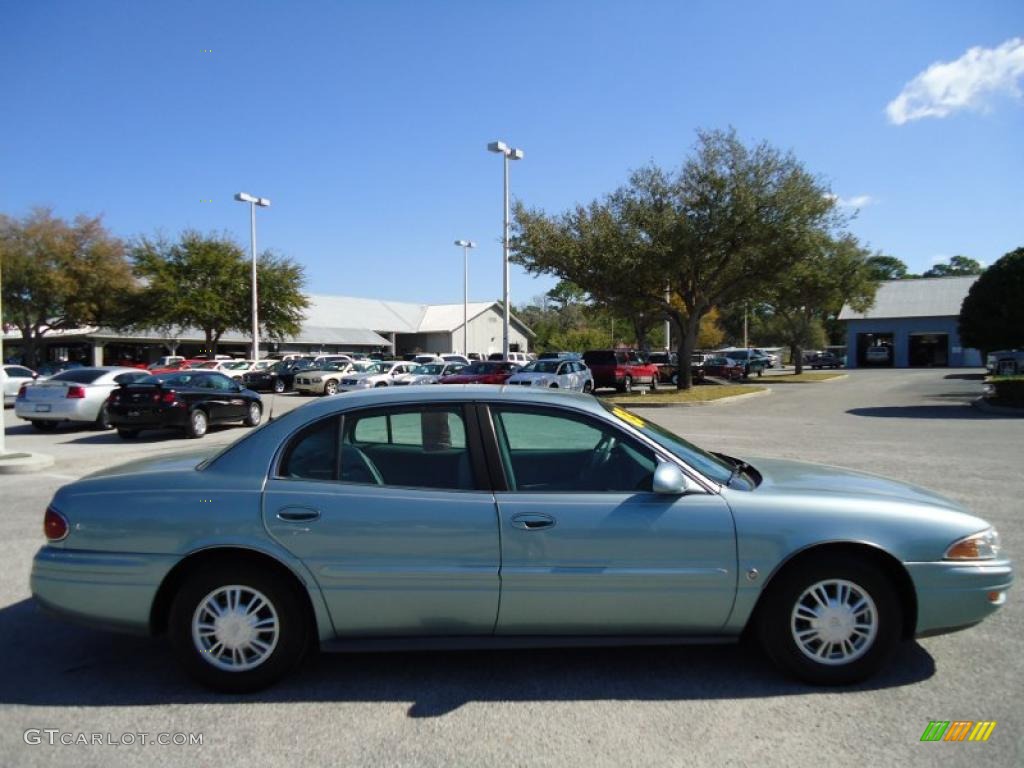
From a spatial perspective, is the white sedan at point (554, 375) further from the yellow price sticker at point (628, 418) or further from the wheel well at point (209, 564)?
the wheel well at point (209, 564)

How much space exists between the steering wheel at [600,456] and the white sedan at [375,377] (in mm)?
22749

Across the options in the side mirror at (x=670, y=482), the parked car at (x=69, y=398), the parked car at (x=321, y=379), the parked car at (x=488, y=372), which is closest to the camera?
the side mirror at (x=670, y=482)

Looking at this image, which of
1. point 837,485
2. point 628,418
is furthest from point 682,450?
point 837,485

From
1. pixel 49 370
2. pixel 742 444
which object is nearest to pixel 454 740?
pixel 742 444

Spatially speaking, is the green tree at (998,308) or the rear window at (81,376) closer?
the rear window at (81,376)

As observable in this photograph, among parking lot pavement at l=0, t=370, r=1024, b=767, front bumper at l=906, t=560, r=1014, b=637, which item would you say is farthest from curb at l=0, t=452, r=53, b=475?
front bumper at l=906, t=560, r=1014, b=637

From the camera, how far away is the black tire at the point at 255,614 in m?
3.57

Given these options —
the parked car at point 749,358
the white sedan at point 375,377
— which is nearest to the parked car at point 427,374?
the white sedan at point 375,377

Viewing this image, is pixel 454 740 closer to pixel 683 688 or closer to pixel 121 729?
pixel 683 688

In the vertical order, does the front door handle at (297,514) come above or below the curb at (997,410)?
above

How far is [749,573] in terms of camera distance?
3.54m

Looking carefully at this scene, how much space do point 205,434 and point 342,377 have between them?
41.1 ft

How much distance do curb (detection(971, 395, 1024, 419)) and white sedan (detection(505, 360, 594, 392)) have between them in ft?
39.8

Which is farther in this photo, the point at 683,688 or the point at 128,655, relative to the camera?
the point at 128,655
